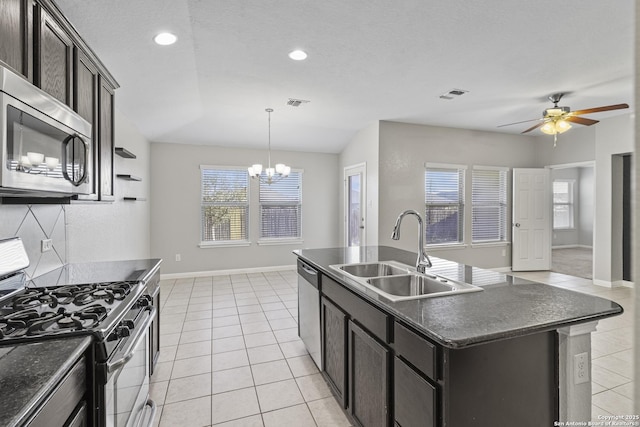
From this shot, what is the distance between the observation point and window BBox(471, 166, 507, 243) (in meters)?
6.01

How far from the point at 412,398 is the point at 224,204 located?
17.6 feet

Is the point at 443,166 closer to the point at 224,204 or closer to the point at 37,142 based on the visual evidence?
the point at 224,204

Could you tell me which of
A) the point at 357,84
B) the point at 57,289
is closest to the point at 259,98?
the point at 357,84

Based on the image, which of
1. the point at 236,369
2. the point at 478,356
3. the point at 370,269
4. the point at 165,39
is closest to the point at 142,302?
the point at 236,369

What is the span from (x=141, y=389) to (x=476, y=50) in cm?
367

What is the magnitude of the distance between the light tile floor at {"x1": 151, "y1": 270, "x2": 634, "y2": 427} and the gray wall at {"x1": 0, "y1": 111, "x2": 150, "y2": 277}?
3.53 feet

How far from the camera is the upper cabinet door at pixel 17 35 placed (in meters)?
1.25

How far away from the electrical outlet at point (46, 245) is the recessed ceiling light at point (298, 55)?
2.44m

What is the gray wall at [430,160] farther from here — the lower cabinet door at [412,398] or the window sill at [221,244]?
the lower cabinet door at [412,398]

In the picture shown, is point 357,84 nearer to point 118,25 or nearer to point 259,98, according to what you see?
point 259,98

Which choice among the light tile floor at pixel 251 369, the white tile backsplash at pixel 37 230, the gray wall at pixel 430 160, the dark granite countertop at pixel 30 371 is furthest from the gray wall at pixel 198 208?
the dark granite countertop at pixel 30 371

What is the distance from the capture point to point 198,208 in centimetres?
596

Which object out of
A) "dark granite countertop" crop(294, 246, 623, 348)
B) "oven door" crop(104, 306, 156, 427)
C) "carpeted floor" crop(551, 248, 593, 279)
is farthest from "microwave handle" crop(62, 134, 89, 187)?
"carpeted floor" crop(551, 248, 593, 279)

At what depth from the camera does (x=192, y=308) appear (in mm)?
4234
